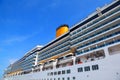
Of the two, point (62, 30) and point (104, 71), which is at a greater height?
point (62, 30)

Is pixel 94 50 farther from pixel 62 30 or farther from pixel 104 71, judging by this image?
pixel 62 30

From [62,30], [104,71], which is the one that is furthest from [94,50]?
[62,30]

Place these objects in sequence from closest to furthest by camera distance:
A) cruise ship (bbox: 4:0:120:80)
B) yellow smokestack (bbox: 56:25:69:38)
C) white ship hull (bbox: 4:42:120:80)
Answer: white ship hull (bbox: 4:42:120:80), cruise ship (bbox: 4:0:120:80), yellow smokestack (bbox: 56:25:69:38)

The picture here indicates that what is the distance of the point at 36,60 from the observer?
41125 millimetres

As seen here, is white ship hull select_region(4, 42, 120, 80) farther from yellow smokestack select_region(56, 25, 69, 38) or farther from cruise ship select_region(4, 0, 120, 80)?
yellow smokestack select_region(56, 25, 69, 38)

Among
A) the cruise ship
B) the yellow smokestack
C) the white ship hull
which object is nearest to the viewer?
the white ship hull

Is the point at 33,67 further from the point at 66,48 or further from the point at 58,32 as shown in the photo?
the point at 66,48

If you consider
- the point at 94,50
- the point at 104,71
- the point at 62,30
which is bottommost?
the point at 104,71

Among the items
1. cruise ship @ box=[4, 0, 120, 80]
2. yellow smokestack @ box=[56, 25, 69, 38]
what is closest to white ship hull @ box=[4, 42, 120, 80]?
cruise ship @ box=[4, 0, 120, 80]

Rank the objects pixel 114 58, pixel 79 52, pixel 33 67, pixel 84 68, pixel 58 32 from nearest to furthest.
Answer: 1. pixel 114 58
2. pixel 84 68
3. pixel 79 52
4. pixel 58 32
5. pixel 33 67

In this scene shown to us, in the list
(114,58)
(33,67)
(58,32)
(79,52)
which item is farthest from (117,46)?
(33,67)

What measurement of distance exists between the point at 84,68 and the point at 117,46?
540 centimetres

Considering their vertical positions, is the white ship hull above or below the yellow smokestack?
below

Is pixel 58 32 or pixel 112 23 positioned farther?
pixel 58 32
